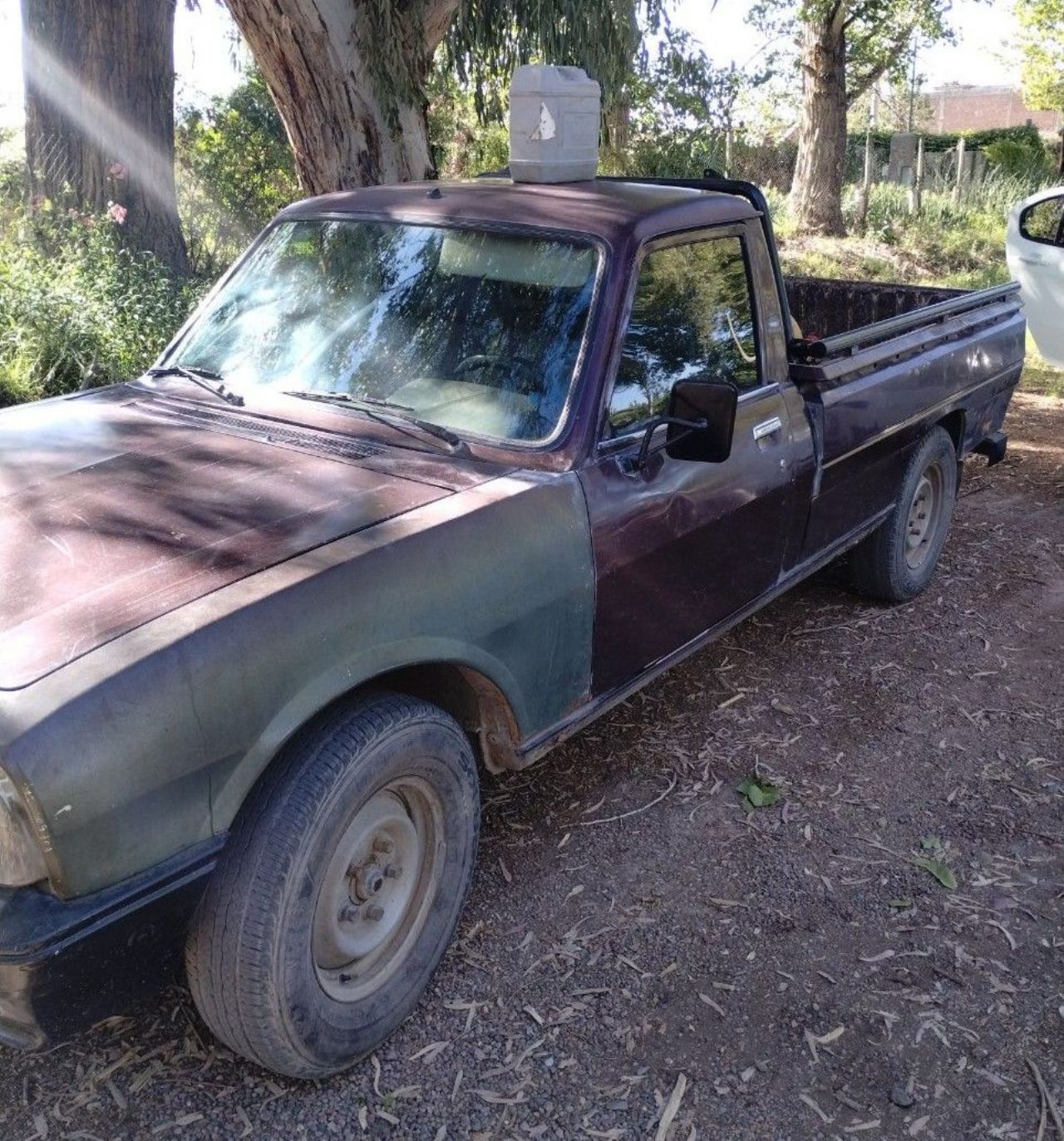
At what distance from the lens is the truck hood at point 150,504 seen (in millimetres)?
2365

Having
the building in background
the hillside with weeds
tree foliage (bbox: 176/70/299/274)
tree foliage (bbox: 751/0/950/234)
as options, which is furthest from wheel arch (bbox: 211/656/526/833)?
the building in background

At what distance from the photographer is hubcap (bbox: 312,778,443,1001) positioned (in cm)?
268

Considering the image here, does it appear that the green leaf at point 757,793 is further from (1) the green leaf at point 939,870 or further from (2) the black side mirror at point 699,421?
(2) the black side mirror at point 699,421

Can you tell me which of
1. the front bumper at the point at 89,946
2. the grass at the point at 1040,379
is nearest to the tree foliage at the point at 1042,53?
the grass at the point at 1040,379

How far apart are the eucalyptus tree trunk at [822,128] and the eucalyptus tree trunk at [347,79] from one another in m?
10.9

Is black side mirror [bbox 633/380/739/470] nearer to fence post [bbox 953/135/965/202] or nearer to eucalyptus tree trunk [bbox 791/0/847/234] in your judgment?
eucalyptus tree trunk [bbox 791/0/847/234]

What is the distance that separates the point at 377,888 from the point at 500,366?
149 centimetres

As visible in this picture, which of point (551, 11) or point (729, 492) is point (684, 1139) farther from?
point (551, 11)

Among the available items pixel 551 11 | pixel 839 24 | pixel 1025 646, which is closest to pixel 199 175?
pixel 551 11

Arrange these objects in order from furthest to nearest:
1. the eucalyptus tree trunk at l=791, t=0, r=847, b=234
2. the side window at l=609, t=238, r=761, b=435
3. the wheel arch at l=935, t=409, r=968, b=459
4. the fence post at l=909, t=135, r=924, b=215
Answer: the fence post at l=909, t=135, r=924, b=215, the eucalyptus tree trunk at l=791, t=0, r=847, b=234, the wheel arch at l=935, t=409, r=968, b=459, the side window at l=609, t=238, r=761, b=435

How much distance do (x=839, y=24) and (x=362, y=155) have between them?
38.3ft

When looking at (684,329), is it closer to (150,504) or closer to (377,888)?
(150,504)

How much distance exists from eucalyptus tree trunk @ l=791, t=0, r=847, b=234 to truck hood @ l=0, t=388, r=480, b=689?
1553 centimetres

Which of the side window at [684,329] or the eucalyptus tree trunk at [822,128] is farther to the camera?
the eucalyptus tree trunk at [822,128]
